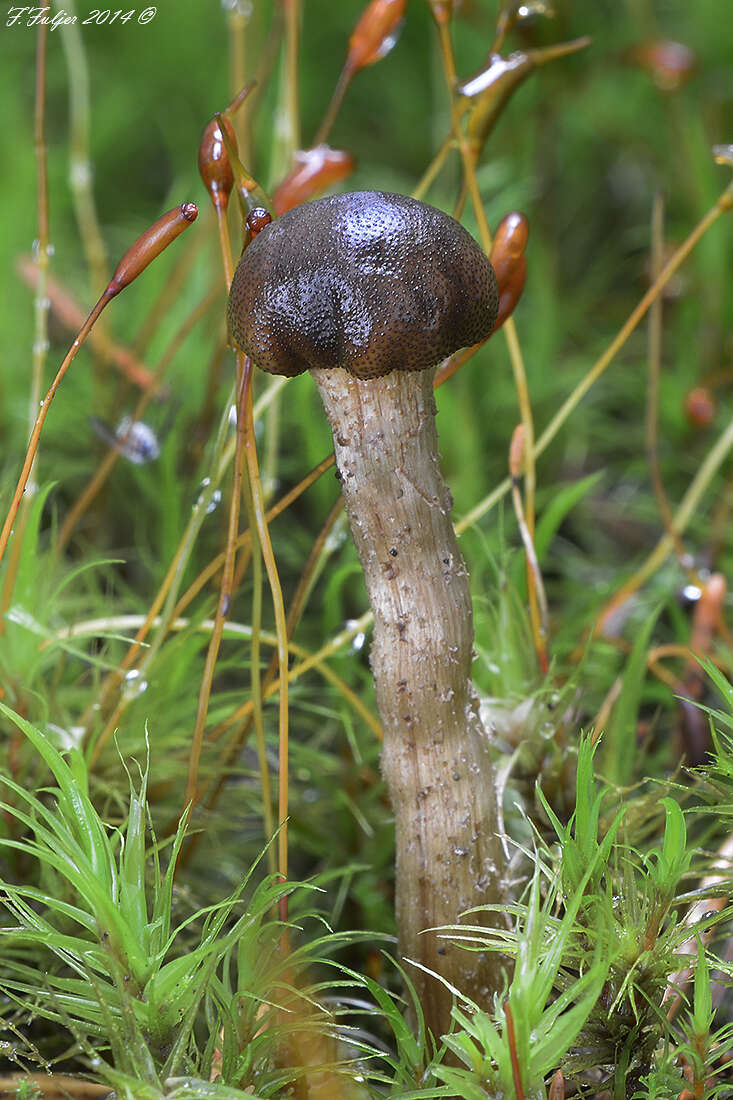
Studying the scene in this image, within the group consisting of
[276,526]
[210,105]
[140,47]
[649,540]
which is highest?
[140,47]

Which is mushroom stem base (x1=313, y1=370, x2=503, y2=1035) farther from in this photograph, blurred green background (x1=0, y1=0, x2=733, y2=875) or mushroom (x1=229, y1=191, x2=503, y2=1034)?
blurred green background (x1=0, y1=0, x2=733, y2=875)

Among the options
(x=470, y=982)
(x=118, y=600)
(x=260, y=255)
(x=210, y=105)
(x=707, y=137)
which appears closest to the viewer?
(x=260, y=255)

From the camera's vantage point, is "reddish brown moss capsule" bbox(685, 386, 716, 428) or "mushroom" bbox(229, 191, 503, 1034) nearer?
"mushroom" bbox(229, 191, 503, 1034)

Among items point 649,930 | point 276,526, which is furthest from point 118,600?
point 649,930

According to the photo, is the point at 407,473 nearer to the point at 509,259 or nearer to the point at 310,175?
the point at 509,259

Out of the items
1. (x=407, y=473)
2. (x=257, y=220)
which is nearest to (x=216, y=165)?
(x=257, y=220)

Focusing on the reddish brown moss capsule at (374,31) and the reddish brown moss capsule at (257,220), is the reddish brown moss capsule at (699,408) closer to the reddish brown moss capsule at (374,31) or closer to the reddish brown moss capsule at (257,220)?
the reddish brown moss capsule at (374,31)

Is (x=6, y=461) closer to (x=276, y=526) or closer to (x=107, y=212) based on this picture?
(x=276, y=526)

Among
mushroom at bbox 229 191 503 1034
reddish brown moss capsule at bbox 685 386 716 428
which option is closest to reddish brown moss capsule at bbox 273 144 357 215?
mushroom at bbox 229 191 503 1034
